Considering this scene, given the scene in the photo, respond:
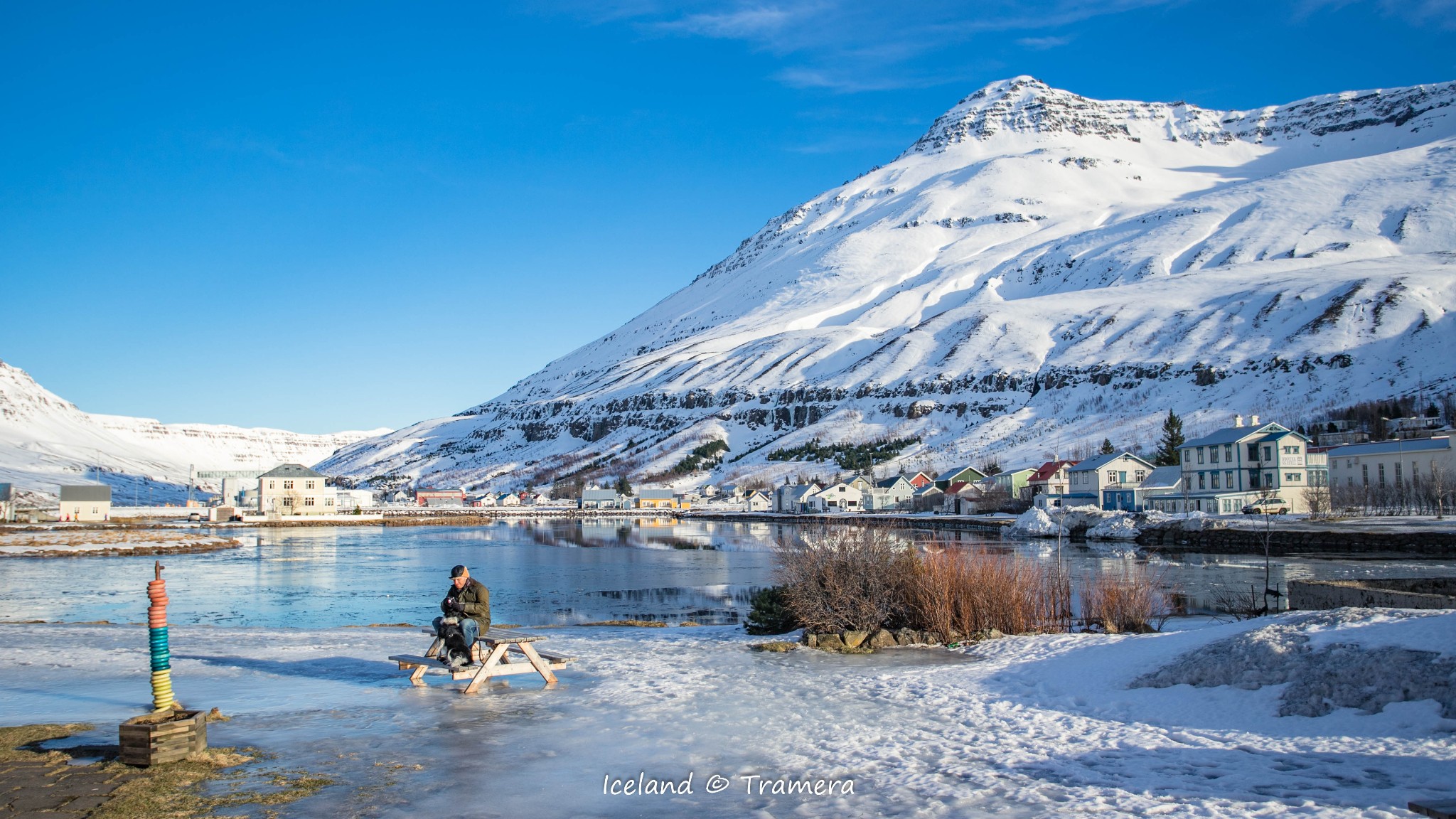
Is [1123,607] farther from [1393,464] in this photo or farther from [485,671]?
[1393,464]

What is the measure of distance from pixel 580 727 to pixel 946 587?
8.15 metres

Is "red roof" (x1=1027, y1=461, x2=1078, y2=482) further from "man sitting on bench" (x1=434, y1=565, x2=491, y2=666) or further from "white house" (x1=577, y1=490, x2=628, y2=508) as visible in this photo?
"man sitting on bench" (x1=434, y1=565, x2=491, y2=666)

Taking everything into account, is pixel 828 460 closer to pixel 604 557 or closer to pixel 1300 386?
pixel 1300 386

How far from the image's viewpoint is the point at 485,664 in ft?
38.7

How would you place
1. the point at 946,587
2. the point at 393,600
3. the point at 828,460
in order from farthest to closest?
the point at 828,460 < the point at 393,600 < the point at 946,587

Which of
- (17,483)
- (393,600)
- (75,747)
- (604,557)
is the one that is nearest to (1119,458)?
(604,557)

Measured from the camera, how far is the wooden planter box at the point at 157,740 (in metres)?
8.16

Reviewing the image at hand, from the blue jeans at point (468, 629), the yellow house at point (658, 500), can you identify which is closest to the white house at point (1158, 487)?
the blue jeans at point (468, 629)

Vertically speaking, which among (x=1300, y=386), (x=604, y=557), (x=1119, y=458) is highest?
(x=1300, y=386)

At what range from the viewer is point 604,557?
51656 millimetres

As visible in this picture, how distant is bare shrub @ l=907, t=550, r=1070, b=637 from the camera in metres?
16.3

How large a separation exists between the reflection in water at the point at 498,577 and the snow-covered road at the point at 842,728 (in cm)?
608

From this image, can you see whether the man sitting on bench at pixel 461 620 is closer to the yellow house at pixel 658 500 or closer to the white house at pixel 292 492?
the white house at pixel 292 492

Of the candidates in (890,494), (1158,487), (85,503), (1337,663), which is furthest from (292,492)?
(1337,663)
